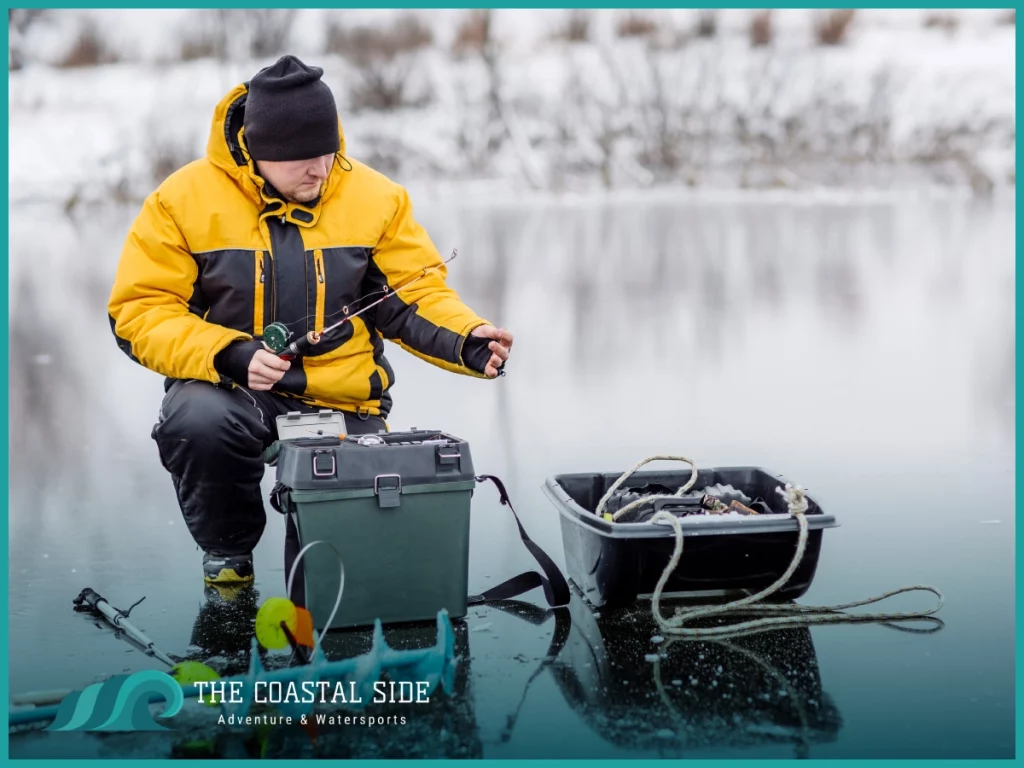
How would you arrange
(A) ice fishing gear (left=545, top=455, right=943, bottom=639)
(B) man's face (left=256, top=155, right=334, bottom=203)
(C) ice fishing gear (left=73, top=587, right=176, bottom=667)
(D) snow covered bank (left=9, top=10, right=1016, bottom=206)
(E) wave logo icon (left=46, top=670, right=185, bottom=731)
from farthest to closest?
(D) snow covered bank (left=9, top=10, right=1016, bottom=206), (B) man's face (left=256, top=155, right=334, bottom=203), (A) ice fishing gear (left=545, top=455, right=943, bottom=639), (C) ice fishing gear (left=73, top=587, right=176, bottom=667), (E) wave logo icon (left=46, top=670, right=185, bottom=731)

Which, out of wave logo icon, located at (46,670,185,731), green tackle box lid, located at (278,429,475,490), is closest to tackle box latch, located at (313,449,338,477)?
green tackle box lid, located at (278,429,475,490)

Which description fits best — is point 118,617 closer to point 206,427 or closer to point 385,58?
point 206,427

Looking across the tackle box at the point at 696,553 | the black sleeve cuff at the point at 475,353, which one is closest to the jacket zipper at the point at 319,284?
the black sleeve cuff at the point at 475,353

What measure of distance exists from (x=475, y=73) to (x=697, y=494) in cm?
1712

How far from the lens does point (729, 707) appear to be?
2420 millimetres

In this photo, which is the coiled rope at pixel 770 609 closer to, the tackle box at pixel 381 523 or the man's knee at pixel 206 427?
the tackle box at pixel 381 523

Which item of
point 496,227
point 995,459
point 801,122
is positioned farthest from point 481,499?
point 801,122

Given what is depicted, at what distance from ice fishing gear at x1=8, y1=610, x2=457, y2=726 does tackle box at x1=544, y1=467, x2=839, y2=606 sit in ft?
1.65

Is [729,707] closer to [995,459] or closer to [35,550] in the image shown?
[35,550]

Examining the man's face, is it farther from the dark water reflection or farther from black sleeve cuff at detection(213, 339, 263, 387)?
the dark water reflection

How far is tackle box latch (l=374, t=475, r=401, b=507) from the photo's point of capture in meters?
2.81

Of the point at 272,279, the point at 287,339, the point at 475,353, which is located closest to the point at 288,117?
the point at 272,279

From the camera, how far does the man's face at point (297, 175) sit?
314 cm

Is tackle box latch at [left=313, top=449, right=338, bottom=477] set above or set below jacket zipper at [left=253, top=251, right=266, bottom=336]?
below
